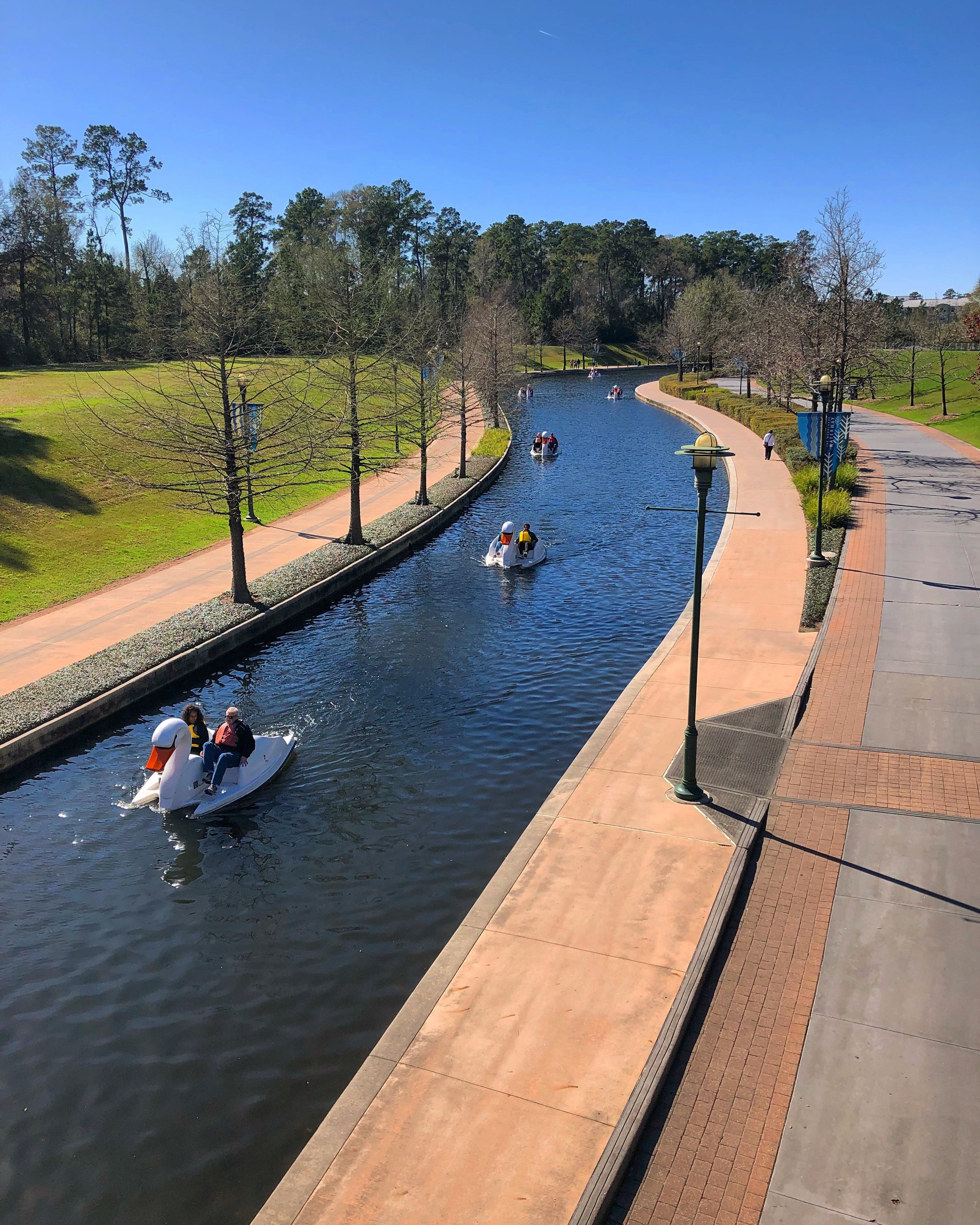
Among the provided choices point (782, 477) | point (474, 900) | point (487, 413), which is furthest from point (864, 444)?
point (474, 900)

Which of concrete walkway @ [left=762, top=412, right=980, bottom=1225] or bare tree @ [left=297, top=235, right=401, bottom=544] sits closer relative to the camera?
concrete walkway @ [left=762, top=412, right=980, bottom=1225]

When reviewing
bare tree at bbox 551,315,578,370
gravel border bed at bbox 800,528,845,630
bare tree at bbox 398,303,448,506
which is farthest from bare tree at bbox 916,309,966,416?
bare tree at bbox 551,315,578,370

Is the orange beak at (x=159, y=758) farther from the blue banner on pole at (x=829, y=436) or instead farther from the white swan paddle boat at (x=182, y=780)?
the blue banner on pole at (x=829, y=436)

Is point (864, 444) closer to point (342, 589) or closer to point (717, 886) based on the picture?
point (342, 589)

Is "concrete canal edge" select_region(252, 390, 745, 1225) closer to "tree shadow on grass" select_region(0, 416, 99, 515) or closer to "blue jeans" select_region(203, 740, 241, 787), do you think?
"blue jeans" select_region(203, 740, 241, 787)

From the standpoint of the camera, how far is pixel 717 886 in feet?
33.4

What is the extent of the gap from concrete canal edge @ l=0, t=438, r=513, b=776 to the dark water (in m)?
0.43

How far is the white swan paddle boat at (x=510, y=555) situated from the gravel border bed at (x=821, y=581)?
24.1 ft

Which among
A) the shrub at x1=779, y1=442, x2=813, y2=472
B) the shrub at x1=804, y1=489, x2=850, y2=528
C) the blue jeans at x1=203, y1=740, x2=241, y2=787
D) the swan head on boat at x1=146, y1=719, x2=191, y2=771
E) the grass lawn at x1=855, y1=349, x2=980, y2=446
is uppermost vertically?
the grass lawn at x1=855, y1=349, x2=980, y2=446

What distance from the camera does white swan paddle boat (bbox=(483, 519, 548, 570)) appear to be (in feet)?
82.2

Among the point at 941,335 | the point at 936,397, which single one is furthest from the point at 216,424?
the point at 936,397

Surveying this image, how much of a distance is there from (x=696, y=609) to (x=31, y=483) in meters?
24.7

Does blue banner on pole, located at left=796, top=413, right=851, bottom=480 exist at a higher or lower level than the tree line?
lower

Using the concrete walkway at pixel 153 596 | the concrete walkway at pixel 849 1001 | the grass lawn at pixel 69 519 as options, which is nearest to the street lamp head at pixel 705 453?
the concrete walkway at pixel 849 1001
